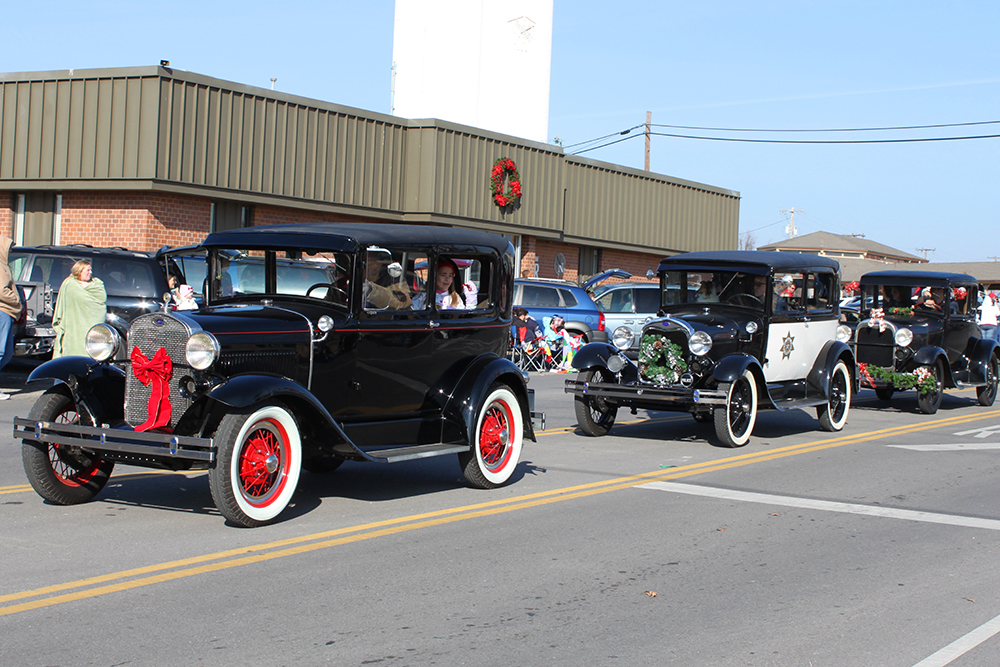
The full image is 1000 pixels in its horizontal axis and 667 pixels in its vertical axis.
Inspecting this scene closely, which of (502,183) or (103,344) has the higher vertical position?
(502,183)

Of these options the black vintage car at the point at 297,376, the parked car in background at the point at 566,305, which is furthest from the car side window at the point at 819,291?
the parked car in background at the point at 566,305

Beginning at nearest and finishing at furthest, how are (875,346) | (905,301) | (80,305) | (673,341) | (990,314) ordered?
(673,341), (80,305), (875,346), (905,301), (990,314)

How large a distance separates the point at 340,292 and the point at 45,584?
289 centimetres

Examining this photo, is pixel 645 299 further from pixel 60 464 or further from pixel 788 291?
pixel 60 464

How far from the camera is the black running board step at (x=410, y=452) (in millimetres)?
7267

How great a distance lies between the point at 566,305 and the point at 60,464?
1507cm

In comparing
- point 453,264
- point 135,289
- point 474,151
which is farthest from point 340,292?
point 474,151

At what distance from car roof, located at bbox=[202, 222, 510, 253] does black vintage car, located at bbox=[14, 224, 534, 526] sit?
1cm

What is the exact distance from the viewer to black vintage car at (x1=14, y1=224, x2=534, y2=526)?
21.4ft

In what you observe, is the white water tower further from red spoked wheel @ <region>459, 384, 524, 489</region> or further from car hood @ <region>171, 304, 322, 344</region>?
car hood @ <region>171, 304, 322, 344</region>

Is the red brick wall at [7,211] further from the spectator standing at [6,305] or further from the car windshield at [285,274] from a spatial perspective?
the car windshield at [285,274]

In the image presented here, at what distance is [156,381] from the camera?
6695 mm

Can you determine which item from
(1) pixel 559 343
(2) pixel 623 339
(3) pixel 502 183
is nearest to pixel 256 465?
(2) pixel 623 339

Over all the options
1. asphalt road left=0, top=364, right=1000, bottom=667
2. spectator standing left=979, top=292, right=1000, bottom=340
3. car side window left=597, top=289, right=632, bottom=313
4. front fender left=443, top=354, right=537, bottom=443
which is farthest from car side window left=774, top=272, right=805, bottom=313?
spectator standing left=979, top=292, right=1000, bottom=340
